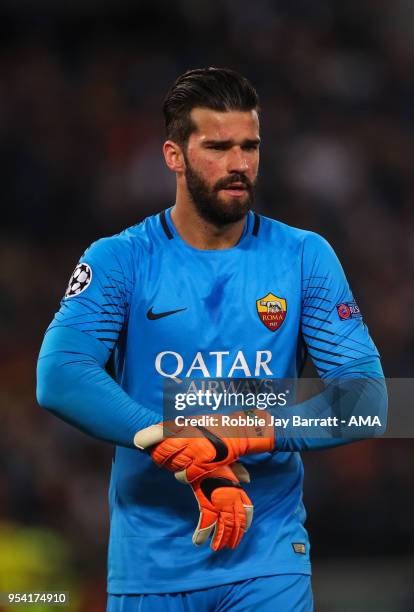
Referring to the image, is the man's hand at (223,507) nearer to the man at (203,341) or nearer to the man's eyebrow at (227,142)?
the man at (203,341)

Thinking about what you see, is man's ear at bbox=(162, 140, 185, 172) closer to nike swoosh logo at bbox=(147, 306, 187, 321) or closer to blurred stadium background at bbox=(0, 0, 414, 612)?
nike swoosh logo at bbox=(147, 306, 187, 321)

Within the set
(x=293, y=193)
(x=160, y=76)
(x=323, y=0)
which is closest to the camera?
(x=293, y=193)

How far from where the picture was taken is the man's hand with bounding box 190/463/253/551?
11.1ft

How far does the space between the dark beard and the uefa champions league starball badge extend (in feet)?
1.35

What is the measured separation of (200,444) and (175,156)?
103cm

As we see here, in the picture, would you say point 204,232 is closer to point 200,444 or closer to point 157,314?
point 157,314

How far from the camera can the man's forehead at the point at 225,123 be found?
145 inches

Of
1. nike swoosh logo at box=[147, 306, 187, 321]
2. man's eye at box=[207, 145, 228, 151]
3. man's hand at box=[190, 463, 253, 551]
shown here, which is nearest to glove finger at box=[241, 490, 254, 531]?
man's hand at box=[190, 463, 253, 551]

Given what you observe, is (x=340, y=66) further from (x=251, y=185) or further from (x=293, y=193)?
(x=251, y=185)

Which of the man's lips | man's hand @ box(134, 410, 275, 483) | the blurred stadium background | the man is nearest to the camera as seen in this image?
man's hand @ box(134, 410, 275, 483)

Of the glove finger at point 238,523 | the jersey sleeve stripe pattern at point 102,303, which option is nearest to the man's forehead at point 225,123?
the jersey sleeve stripe pattern at point 102,303

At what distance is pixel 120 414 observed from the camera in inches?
137

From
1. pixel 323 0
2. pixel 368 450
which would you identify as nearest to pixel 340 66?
pixel 323 0

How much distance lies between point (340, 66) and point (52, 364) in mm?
8466
